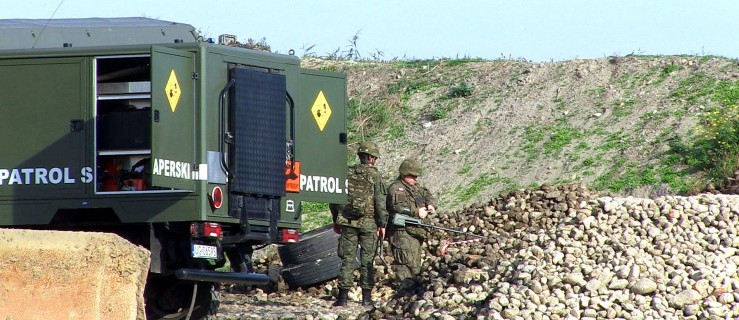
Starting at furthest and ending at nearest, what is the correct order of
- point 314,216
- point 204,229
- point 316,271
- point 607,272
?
point 314,216
point 316,271
point 607,272
point 204,229

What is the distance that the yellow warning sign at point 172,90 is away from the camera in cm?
1252

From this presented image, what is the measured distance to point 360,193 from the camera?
54.9 feet

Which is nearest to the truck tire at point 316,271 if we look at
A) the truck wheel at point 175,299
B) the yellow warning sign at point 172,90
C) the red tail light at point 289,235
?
the truck wheel at point 175,299

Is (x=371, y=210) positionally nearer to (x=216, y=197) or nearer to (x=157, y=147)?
(x=216, y=197)

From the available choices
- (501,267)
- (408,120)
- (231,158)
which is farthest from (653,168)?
(231,158)

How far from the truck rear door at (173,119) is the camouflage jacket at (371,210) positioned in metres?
3.92

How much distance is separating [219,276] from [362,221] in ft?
12.0

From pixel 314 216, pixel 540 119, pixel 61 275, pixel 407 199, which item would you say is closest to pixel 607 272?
pixel 407 199

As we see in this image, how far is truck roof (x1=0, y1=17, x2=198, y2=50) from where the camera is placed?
1409 cm

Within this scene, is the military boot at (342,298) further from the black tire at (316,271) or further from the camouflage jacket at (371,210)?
the black tire at (316,271)

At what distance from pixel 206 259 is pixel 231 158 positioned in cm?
94

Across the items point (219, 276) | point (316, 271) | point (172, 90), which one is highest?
point (172, 90)

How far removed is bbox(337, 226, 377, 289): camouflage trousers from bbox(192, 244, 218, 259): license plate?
11.9ft

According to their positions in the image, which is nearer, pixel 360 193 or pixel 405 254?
pixel 360 193
